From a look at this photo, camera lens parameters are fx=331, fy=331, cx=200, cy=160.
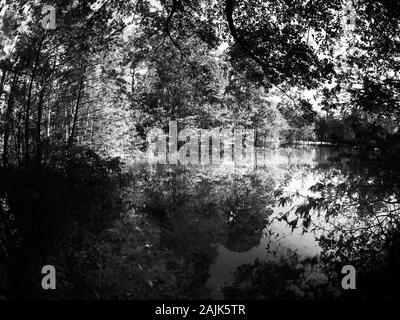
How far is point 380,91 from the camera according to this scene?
10633 millimetres

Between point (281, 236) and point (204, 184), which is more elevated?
point (204, 184)

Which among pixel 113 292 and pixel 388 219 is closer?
pixel 113 292

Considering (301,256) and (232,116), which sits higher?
(232,116)

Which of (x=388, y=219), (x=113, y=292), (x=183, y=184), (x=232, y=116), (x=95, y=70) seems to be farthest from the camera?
(x=232, y=116)

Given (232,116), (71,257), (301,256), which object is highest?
(232,116)

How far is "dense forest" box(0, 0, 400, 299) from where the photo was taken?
4.88m

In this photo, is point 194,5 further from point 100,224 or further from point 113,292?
point 113,292

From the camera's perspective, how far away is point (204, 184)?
1489 centimetres

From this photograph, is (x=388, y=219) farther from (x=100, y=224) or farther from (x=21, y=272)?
(x=21, y=272)

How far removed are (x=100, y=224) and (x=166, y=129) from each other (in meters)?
26.9

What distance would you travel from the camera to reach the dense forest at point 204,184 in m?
4.88

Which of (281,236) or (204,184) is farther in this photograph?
(204,184)

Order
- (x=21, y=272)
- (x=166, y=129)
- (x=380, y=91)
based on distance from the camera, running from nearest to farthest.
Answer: (x=21, y=272), (x=380, y=91), (x=166, y=129)

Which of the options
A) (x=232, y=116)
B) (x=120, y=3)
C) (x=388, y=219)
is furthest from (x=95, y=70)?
(x=388, y=219)
